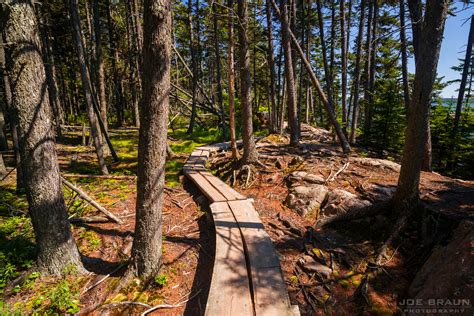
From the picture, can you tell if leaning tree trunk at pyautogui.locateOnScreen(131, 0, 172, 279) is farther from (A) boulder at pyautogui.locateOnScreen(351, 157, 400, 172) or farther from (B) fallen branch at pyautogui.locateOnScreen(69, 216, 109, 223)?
(A) boulder at pyautogui.locateOnScreen(351, 157, 400, 172)

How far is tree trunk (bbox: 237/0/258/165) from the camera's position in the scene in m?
7.17

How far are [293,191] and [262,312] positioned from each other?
396cm

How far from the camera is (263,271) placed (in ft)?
11.7

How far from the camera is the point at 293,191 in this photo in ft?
21.2

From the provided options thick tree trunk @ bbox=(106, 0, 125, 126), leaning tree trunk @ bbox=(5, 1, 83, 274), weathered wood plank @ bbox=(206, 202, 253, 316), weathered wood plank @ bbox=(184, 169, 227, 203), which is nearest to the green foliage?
weathered wood plank @ bbox=(206, 202, 253, 316)

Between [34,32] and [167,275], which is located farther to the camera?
[167,275]

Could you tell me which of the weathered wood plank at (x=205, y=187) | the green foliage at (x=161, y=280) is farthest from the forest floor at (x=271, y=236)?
the weathered wood plank at (x=205, y=187)

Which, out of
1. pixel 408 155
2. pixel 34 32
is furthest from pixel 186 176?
pixel 408 155

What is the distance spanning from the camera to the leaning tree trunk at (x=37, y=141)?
10.6 ft

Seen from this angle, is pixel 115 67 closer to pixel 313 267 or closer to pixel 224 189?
pixel 224 189

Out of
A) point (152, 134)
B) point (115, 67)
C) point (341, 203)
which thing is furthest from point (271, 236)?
point (115, 67)

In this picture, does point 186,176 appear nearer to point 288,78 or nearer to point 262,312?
point 288,78

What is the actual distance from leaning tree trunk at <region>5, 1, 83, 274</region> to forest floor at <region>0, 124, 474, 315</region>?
556 mm

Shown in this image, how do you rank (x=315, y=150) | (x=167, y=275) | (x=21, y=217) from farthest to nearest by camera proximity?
(x=315, y=150) < (x=21, y=217) < (x=167, y=275)
